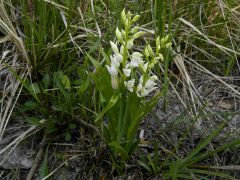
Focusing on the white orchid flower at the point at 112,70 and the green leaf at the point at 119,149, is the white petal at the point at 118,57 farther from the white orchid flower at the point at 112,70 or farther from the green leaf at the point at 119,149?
the green leaf at the point at 119,149

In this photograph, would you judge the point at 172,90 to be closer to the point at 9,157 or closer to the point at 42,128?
the point at 42,128

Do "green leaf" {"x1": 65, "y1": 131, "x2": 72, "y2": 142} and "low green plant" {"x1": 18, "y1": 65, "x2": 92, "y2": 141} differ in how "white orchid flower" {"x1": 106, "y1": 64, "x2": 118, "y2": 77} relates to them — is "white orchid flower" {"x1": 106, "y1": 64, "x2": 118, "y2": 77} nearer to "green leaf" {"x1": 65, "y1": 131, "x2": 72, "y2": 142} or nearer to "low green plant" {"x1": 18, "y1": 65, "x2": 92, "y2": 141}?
"low green plant" {"x1": 18, "y1": 65, "x2": 92, "y2": 141}

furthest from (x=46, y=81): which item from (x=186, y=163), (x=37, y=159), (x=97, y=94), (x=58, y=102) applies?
(x=186, y=163)

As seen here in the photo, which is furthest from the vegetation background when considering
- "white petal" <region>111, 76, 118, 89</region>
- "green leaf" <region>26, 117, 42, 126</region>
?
"white petal" <region>111, 76, 118, 89</region>

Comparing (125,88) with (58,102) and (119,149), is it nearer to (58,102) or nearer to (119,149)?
(119,149)

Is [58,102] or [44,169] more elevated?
[58,102]
